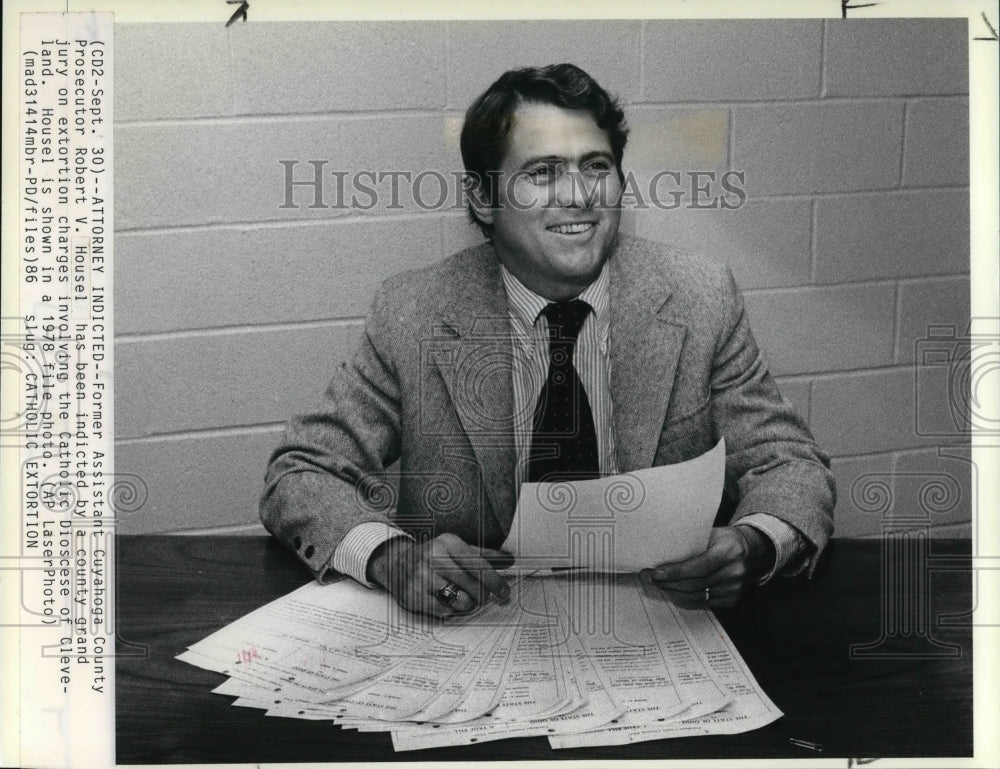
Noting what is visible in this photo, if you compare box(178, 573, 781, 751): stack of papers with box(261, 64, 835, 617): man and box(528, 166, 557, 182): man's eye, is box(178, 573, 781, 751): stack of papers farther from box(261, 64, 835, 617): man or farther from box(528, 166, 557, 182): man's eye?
box(528, 166, 557, 182): man's eye

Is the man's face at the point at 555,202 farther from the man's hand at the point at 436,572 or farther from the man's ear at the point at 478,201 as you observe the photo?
the man's hand at the point at 436,572

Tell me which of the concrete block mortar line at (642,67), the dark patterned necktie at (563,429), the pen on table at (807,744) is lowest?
the pen on table at (807,744)

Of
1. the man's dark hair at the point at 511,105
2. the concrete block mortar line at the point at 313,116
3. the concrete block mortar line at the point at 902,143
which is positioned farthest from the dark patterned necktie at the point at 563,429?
the concrete block mortar line at the point at 902,143

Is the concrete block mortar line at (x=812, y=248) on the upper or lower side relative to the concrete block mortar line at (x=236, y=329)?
upper

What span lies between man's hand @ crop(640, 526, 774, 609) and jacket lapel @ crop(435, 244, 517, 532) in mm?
220

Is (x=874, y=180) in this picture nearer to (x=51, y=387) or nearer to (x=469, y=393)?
(x=469, y=393)

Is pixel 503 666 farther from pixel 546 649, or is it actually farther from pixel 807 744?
pixel 807 744

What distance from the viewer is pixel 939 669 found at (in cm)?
139

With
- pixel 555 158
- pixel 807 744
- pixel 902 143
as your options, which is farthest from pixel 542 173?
pixel 807 744

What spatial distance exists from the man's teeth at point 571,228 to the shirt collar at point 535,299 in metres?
0.05

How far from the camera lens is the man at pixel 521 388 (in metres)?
1.33

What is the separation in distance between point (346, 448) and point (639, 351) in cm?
40

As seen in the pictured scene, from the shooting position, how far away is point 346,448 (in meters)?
1.36

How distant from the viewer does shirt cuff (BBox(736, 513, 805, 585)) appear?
4.39 ft
